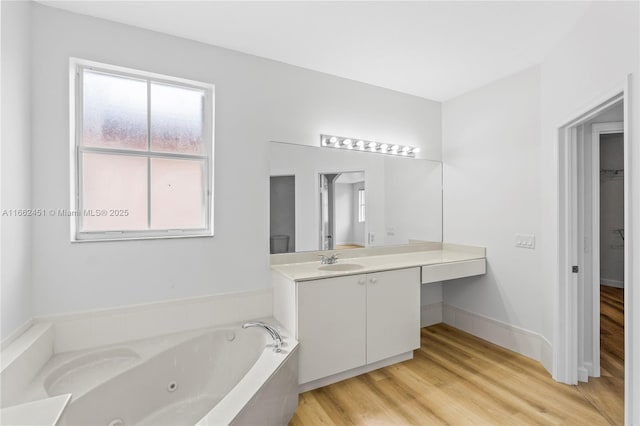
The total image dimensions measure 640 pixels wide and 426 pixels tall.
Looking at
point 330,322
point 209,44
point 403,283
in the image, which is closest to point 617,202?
point 403,283

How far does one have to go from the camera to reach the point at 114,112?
81.4 inches

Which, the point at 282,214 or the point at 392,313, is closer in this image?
the point at 392,313

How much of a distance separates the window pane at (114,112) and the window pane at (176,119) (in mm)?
69

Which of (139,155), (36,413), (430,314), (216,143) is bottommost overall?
(430,314)

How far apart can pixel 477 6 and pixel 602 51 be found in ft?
2.39

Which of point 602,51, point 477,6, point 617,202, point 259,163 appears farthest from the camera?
point 617,202

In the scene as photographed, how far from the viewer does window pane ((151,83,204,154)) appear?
7.20 ft

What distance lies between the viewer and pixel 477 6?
1868mm

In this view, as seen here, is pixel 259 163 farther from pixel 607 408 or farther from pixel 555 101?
pixel 607 408

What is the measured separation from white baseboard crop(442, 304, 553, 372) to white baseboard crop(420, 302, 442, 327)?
68 millimetres

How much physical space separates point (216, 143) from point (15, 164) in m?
1.10

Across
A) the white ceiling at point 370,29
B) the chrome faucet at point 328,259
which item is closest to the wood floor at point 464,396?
the chrome faucet at point 328,259

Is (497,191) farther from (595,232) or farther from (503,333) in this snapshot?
(503,333)

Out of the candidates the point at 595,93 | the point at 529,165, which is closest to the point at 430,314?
the point at 529,165
